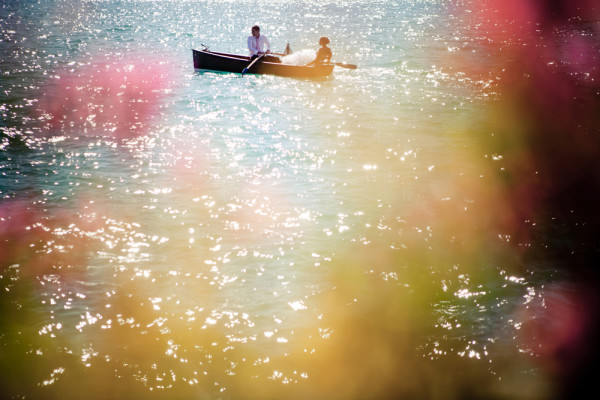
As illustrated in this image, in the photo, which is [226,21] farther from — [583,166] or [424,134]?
[583,166]

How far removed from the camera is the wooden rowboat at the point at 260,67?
2408 cm

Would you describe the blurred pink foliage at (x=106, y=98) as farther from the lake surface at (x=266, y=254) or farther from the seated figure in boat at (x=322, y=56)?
the seated figure in boat at (x=322, y=56)

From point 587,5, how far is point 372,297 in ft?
259

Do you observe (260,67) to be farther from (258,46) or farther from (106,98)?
(106,98)

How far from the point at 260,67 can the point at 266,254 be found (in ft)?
60.1

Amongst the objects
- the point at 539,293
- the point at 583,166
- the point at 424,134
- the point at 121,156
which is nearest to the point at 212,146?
the point at 121,156

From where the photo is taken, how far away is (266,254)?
8.97m

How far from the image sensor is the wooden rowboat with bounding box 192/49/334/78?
2408 cm

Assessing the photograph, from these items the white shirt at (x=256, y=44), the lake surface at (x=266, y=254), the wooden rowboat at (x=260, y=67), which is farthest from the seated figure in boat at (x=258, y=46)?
the lake surface at (x=266, y=254)

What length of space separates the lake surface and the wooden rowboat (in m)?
4.88

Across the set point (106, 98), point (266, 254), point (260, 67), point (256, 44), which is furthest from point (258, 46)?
point (266, 254)

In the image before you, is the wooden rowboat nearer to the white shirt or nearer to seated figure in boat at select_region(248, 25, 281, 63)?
seated figure in boat at select_region(248, 25, 281, 63)

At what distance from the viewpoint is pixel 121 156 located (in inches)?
538

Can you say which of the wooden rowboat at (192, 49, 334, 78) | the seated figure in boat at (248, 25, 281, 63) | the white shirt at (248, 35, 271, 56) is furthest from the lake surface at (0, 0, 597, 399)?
the white shirt at (248, 35, 271, 56)
